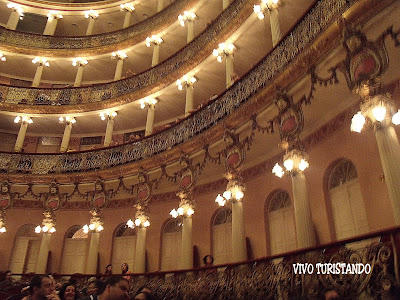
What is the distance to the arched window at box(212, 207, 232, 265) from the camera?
13227mm

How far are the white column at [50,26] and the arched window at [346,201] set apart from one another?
20625 millimetres

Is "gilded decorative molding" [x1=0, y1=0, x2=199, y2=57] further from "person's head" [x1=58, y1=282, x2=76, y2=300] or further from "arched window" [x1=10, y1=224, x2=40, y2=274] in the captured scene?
"person's head" [x1=58, y1=282, x2=76, y2=300]

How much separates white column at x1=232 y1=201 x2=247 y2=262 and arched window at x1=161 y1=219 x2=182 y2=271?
589 cm

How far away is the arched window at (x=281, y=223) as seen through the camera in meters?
11.1

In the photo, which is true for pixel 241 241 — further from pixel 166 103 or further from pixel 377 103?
pixel 166 103

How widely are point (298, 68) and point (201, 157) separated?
5170mm

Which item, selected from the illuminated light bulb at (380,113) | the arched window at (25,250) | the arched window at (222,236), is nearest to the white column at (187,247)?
the arched window at (222,236)

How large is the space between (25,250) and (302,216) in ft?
50.7

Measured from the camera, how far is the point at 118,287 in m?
3.34

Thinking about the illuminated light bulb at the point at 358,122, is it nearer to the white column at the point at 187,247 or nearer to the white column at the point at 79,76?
the white column at the point at 187,247

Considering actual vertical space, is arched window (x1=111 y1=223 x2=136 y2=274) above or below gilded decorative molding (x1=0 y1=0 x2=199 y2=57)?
below

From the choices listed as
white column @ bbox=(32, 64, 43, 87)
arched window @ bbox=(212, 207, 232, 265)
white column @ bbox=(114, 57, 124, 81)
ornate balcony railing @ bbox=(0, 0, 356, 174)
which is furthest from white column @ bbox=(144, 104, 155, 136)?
white column @ bbox=(32, 64, 43, 87)

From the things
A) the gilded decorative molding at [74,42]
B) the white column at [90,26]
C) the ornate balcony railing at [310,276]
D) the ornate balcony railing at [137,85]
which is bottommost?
the ornate balcony railing at [310,276]

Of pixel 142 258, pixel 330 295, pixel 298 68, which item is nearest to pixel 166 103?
pixel 142 258
